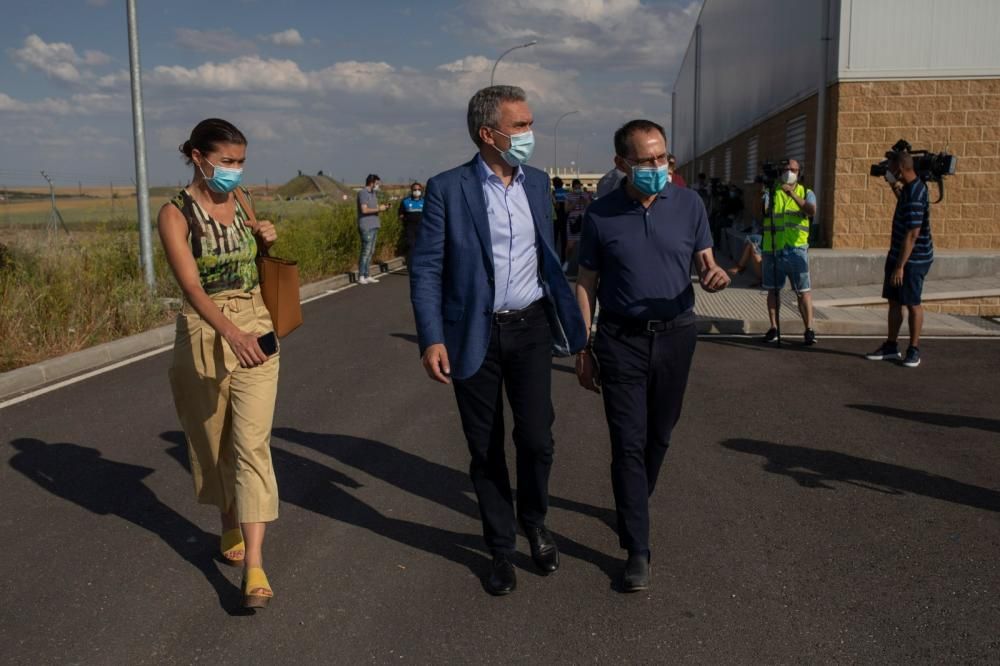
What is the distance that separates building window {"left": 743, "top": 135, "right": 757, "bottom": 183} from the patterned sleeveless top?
20.3 m

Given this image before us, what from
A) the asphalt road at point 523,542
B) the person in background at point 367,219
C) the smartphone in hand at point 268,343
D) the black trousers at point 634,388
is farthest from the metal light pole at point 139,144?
the black trousers at point 634,388

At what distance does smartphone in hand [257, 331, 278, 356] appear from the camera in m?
4.08

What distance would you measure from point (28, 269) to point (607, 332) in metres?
9.52

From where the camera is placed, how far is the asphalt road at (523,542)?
12.1 feet

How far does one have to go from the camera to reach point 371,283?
18359mm

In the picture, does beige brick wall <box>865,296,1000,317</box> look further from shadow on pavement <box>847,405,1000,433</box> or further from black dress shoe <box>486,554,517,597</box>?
black dress shoe <box>486,554,517,597</box>

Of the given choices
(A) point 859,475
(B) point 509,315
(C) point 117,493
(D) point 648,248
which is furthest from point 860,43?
(C) point 117,493

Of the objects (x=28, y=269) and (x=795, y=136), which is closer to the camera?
(x=28, y=269)

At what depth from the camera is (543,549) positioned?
14.2 feet

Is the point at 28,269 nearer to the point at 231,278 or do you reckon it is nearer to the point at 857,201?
the point at 231,278

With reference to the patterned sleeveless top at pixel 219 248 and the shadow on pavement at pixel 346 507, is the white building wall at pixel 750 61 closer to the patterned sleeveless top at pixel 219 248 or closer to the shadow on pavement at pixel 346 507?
the shadow on pavement at pixel 346 507

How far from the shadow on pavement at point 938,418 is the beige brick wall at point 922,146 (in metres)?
8.71

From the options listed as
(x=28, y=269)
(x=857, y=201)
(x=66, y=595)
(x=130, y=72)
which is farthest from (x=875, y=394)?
(x=130, y=72)

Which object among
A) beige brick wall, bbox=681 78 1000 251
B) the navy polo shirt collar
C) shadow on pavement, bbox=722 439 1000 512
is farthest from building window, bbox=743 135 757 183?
the navy polo shirt collar
